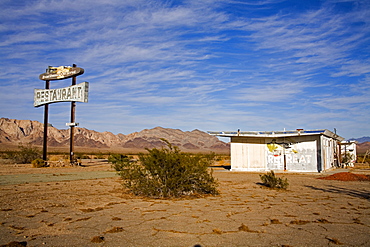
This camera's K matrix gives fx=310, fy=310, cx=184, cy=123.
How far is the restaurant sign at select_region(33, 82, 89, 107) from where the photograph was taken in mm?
28531

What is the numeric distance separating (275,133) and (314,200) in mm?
14490

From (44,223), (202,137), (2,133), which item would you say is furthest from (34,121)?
(44,223)

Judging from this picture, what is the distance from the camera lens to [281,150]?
82.3ft

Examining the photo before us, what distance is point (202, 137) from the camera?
536ft

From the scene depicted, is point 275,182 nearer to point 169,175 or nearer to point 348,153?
point 169,175

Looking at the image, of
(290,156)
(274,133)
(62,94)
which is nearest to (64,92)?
(62,94)

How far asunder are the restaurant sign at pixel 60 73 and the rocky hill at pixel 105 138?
94.6 m

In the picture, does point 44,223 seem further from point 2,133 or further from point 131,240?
point 2,133

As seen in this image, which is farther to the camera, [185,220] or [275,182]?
[275,182]

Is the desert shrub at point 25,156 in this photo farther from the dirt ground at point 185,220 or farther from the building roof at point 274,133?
the dirt ground at point 185,220

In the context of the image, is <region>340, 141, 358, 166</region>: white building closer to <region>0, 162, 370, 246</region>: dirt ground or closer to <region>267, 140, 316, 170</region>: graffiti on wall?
<region>267, 140, 316, 170</region>: graffiti on wall

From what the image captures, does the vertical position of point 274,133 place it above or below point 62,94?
below

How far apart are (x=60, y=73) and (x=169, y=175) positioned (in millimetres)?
23800

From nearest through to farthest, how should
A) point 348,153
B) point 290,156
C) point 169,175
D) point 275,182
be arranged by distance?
point 169,175 < point 275,182 < point 290,156 < point 348,153
